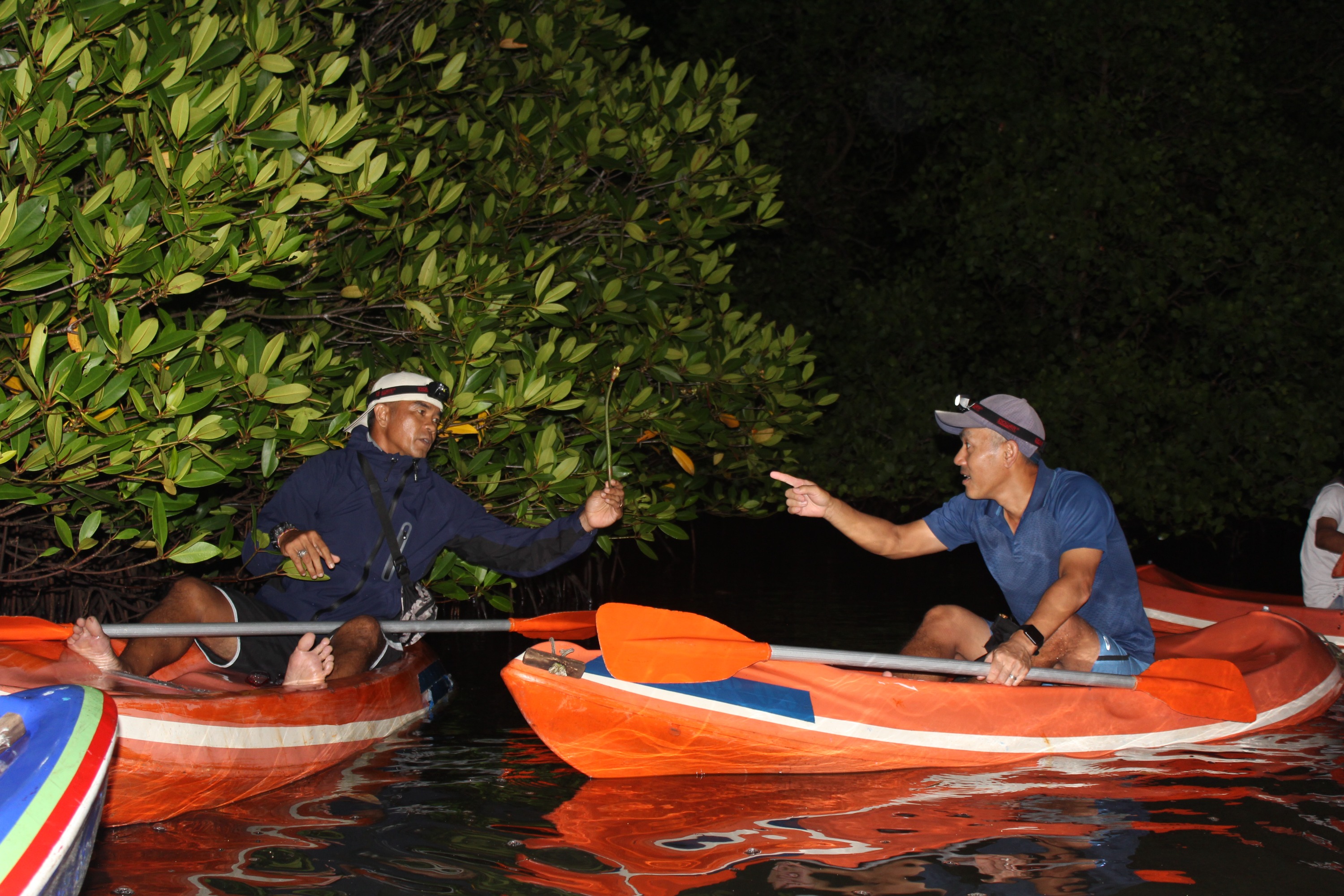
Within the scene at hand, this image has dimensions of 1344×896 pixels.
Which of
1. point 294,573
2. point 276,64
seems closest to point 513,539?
point 294,573

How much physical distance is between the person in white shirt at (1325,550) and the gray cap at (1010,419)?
2677 mm

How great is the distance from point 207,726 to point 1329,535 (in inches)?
212

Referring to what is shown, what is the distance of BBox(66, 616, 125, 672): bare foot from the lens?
350 cm

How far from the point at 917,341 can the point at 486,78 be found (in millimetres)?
6487

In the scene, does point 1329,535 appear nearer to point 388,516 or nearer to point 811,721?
point 811,721

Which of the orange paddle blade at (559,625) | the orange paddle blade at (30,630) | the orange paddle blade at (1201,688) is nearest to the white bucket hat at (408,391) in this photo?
the orange paddle blade at (559,625)

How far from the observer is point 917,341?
11453mm

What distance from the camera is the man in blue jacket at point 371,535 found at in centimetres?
415

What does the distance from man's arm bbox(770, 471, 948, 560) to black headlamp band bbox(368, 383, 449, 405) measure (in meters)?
1.30

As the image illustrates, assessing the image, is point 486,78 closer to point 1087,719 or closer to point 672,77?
point 672,77

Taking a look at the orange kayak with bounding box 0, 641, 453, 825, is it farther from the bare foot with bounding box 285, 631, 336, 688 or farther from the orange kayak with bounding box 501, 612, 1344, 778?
the orange kayak with bounding box 501, 612, 1344, 778

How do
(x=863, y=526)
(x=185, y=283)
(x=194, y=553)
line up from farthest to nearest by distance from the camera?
(x=863, y=526)
(x=194, y=553)
(x=185, y=283)

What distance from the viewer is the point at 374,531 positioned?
4.29 meters

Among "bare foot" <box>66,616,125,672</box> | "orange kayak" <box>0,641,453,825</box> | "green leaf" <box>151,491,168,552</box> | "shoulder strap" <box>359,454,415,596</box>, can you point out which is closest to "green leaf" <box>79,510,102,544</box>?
"green leaf" <box>151,491,168,552</box>
